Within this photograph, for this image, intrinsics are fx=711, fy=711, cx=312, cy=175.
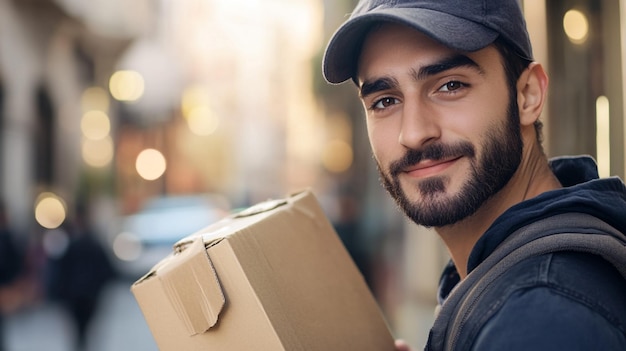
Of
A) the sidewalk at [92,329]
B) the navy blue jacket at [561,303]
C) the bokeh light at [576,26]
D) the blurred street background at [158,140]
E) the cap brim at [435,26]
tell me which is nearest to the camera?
the navy blue jacket at [561,303]

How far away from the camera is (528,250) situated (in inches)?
51.7

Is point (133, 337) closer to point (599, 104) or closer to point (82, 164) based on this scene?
point (599, 104)

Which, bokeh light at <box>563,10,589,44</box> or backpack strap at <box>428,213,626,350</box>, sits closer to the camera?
backpack strap at <box>428,213,626,350</box>

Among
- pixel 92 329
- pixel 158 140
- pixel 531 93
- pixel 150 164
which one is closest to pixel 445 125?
pixel 531 93

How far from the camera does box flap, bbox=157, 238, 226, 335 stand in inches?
61.6

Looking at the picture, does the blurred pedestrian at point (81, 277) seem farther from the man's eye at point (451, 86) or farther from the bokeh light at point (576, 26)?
the man's eye at point (451, 86)

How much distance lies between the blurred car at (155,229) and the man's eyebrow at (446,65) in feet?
44.8

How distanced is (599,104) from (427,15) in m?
2.47

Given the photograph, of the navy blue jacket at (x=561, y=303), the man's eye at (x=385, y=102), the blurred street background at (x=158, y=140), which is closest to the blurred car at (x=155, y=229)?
the blurred street background at (x=158, y=140)

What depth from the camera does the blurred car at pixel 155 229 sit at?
15.7 m

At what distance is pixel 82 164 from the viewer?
2239 cm

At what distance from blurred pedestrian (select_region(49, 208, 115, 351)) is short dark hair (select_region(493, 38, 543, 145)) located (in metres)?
6.53

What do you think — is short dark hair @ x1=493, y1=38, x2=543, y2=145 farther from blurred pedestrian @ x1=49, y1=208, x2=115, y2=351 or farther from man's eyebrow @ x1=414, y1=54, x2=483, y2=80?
blurred pedestrian @ x1=49, y1=208, x2=115, y2=351

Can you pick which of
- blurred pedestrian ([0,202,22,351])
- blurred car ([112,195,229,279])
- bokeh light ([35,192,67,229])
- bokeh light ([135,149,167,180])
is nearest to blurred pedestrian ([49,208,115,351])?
blurred pedestrian ([0,202,22,351])
